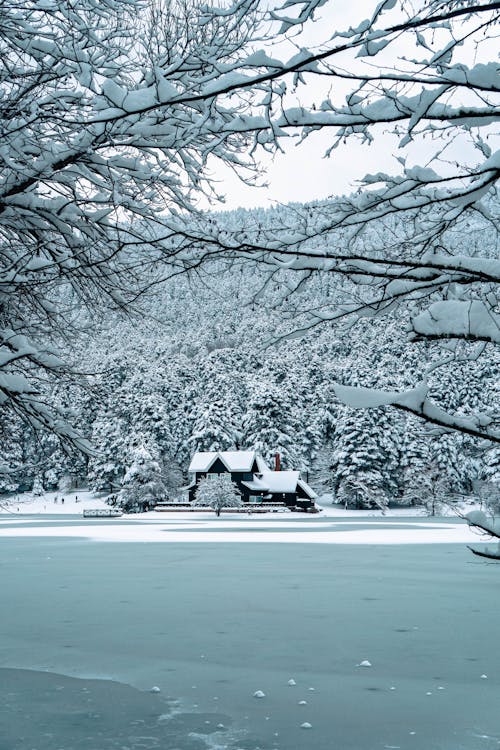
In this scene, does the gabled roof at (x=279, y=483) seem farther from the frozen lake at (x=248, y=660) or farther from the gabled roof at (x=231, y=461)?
the frozen lake at (x=248, y=660)

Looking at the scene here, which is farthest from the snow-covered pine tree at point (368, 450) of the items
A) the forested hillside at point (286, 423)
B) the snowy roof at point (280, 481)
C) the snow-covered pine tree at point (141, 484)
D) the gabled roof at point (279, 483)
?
the snow-covered pine tree at point (141, 484)

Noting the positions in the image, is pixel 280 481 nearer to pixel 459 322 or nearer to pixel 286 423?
pixel 286 423

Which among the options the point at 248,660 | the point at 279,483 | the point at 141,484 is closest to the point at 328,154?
the point at 248,660

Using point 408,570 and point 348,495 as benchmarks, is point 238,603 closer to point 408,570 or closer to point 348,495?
point 408,570

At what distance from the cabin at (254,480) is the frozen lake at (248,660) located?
169 feet

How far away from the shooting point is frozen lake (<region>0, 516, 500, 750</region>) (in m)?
5.14

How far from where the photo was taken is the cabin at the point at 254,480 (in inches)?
2623

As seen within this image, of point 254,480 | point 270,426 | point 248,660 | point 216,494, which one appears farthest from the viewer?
point 270,426

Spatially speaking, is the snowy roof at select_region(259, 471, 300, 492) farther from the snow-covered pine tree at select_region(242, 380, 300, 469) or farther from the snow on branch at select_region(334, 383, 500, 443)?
the snow on branch at select_region(334, 383, 500, 443)

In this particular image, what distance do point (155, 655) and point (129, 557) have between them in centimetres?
1236

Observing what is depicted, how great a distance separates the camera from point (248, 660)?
727 cm

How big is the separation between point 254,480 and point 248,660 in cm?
6128

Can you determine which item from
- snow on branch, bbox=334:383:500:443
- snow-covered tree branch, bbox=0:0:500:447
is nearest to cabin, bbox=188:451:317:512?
snow-covered tree branch, bbox=0:0:500:447

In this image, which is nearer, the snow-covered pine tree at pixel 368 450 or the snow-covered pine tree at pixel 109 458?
the snow-covered pine tree at pixel 368 450
